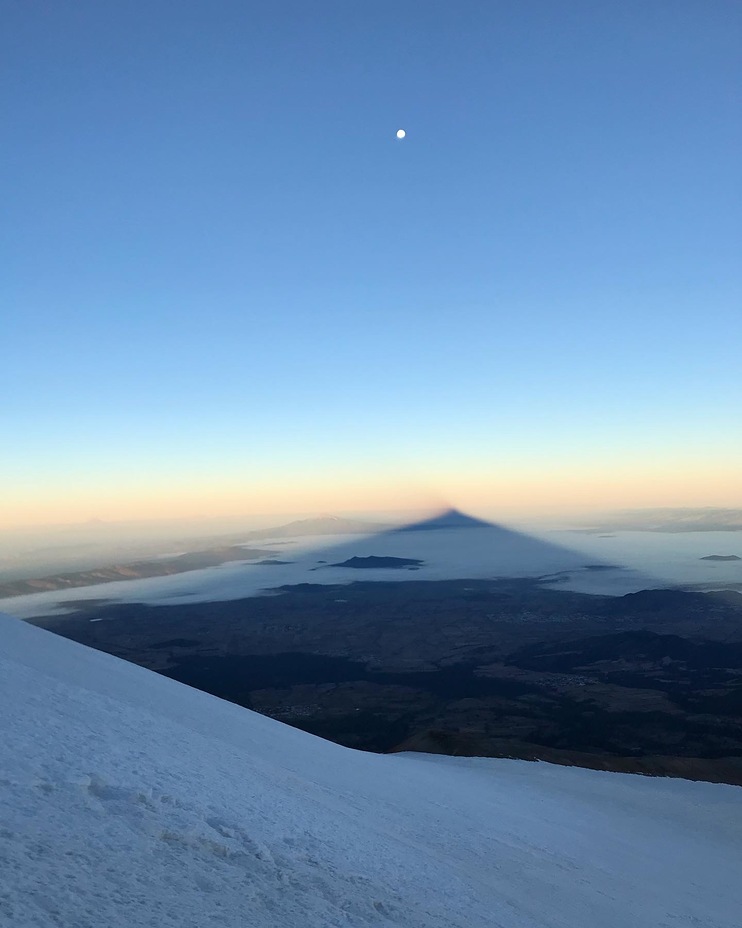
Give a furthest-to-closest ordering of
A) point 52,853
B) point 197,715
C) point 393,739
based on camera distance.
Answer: point 393,739
point 197,715
point 52,853

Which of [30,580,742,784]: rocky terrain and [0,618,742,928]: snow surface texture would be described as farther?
[30,580,742,784]: rocky terrain

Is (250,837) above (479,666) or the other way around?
above

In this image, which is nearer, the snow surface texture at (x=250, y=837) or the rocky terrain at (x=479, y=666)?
the snow surface texture at (x=250, y=837)

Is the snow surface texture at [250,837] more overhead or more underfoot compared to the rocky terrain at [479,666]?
more overhead

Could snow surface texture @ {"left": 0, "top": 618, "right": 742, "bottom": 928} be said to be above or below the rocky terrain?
above

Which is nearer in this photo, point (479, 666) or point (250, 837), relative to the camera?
point (250, 837)

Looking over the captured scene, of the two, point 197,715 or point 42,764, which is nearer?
point 42,764

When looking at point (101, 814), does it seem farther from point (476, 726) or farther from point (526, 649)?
point (526, 649)

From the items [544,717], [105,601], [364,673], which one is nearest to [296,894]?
[544,717]
